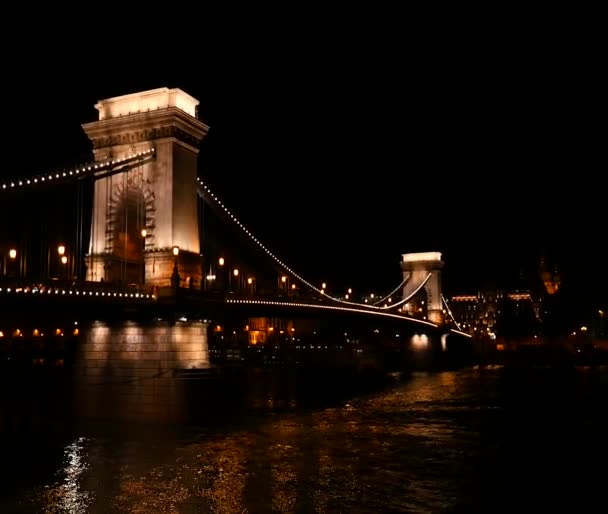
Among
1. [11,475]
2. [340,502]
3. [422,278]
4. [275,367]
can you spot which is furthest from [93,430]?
[422,278]

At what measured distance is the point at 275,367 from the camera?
1875 inches

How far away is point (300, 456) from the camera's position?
13594 mm

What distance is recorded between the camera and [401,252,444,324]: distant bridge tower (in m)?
91.1

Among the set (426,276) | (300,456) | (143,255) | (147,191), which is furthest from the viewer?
(426,276)

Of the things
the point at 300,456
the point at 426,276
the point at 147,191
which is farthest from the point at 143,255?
the point at 426,276

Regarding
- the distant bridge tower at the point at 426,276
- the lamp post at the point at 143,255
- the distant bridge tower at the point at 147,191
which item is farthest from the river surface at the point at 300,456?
the distant bridge tower at the point at 426,276

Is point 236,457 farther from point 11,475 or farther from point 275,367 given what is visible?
point 275,367

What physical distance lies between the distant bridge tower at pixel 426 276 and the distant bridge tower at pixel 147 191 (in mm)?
54586

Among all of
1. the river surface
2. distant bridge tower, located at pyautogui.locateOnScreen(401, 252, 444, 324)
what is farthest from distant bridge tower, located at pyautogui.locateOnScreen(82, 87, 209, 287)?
distant bridge tower, located at pyautogui.locateOnScreen(401, 252, 444, 324)

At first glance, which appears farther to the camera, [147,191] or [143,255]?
[147,191]

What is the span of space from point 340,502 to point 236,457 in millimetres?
4076

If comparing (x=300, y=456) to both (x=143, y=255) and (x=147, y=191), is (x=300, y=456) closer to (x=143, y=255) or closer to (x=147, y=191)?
(x=143, y=255)

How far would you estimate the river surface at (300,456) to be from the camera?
10.0 metres

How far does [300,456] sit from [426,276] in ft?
267
